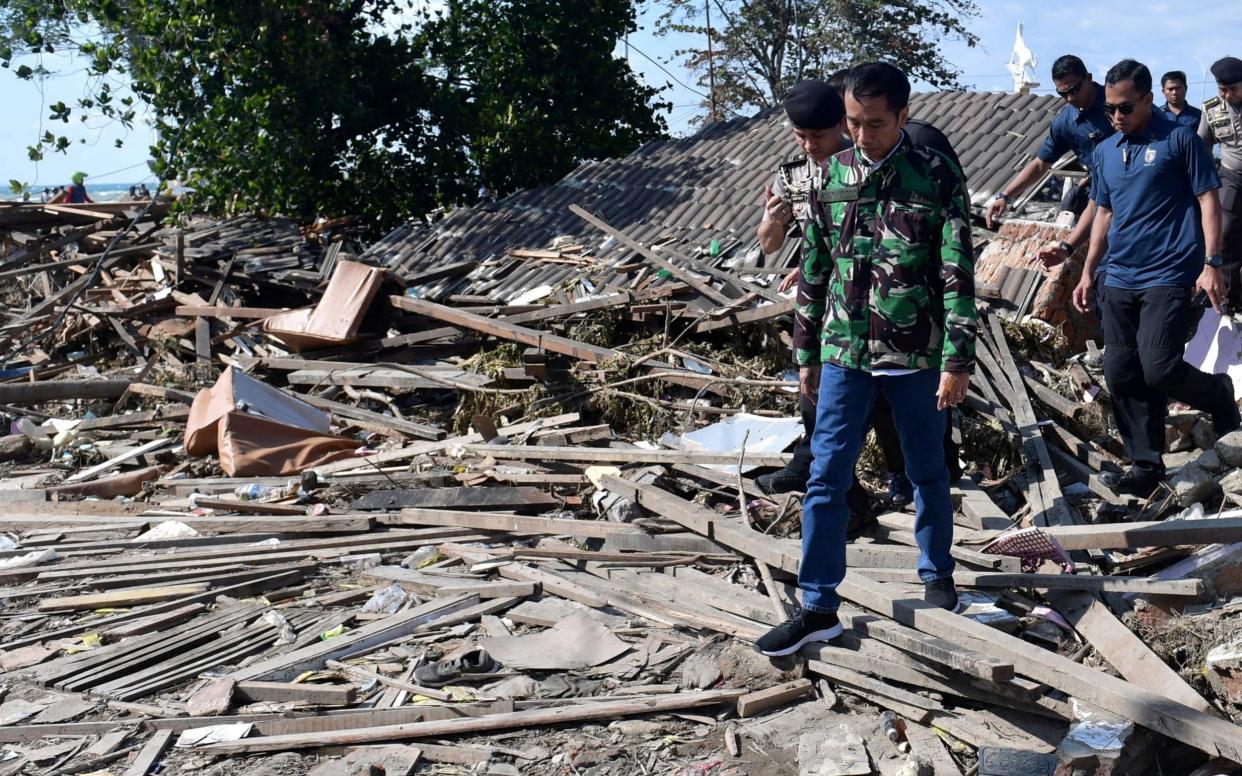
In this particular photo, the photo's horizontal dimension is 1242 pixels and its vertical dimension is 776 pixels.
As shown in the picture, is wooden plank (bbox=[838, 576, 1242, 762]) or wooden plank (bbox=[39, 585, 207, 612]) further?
wooden plank (bbox=[39, 585, 207, 612])

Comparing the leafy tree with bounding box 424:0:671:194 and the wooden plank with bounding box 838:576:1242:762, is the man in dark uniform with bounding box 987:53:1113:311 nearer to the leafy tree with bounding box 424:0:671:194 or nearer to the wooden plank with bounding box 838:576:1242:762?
the wooden plank with bounding box 838:576:1242:762

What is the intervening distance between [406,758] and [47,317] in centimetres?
1031

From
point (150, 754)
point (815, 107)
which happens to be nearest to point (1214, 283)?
point (815, 107)

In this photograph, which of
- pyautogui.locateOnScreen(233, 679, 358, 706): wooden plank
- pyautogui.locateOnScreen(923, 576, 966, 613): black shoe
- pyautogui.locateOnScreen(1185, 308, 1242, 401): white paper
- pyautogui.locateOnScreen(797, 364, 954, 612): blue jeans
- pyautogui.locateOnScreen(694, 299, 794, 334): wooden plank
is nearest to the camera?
pyautogui.locateOnScreen(797, 364, 954, 612): blue jeans

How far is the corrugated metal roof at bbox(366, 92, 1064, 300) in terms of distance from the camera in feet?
34.7

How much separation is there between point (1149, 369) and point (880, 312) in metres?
2.37

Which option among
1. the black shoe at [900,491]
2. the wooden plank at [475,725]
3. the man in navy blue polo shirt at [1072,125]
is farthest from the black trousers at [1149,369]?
the wooden plank at [475,725]

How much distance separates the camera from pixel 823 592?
4223 mm

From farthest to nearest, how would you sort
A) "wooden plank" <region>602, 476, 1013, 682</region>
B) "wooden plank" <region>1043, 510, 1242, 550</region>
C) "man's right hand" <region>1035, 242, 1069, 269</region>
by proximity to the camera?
"man's right hand" <region>1035, 242, 1069, 269</region> < "wooden plank" <region>1043, 510, 1242, 550</region> < "wooden plank" <region>602, 476, 1013, 682</region>

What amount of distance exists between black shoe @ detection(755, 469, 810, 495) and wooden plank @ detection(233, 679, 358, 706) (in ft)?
8.08

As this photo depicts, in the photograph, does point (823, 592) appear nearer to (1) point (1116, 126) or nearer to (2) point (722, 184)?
(1) point (1116, 126)

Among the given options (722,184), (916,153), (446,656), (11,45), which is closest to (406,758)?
(446,656)

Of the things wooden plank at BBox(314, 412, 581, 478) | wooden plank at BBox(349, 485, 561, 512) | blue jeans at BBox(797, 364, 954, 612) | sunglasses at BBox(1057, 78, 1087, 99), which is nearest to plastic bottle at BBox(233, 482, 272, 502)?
wooden plank at BBox(314, 412, 581, 478)

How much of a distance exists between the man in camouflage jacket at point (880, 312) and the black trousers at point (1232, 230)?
4357 mm
